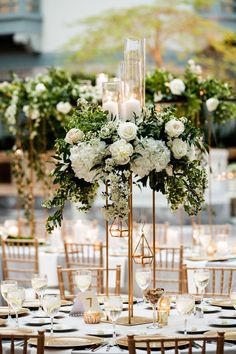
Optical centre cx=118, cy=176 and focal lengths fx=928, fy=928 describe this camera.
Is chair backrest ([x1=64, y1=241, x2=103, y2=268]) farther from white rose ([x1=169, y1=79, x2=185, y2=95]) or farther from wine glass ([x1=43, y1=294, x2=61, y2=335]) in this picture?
wine glass ([x1=43, y1=294, x2=61, y2=335])

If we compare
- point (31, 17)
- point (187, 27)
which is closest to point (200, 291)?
point (187, 27)

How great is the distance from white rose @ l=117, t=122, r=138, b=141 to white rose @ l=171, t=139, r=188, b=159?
0.23m

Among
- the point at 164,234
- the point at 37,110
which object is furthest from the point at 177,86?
the point at 37,110

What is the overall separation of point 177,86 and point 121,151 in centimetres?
505

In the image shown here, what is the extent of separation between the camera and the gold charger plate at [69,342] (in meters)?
4.71

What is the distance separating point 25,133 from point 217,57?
11355 millimetres

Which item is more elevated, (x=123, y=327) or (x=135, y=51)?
(x=135, y=51)

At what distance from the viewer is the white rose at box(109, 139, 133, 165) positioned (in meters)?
4.93

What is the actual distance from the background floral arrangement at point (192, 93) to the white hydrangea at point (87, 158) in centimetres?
494

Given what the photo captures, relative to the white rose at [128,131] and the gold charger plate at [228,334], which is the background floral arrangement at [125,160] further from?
the gold charger plate at [228,334]

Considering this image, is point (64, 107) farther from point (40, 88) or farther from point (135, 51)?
point (135, 51)

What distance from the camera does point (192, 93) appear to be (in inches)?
394

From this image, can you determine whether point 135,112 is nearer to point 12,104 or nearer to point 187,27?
point 12,104

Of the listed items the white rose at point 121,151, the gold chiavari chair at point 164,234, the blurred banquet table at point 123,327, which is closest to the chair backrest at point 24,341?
the blurred banquet table at point 123,327
